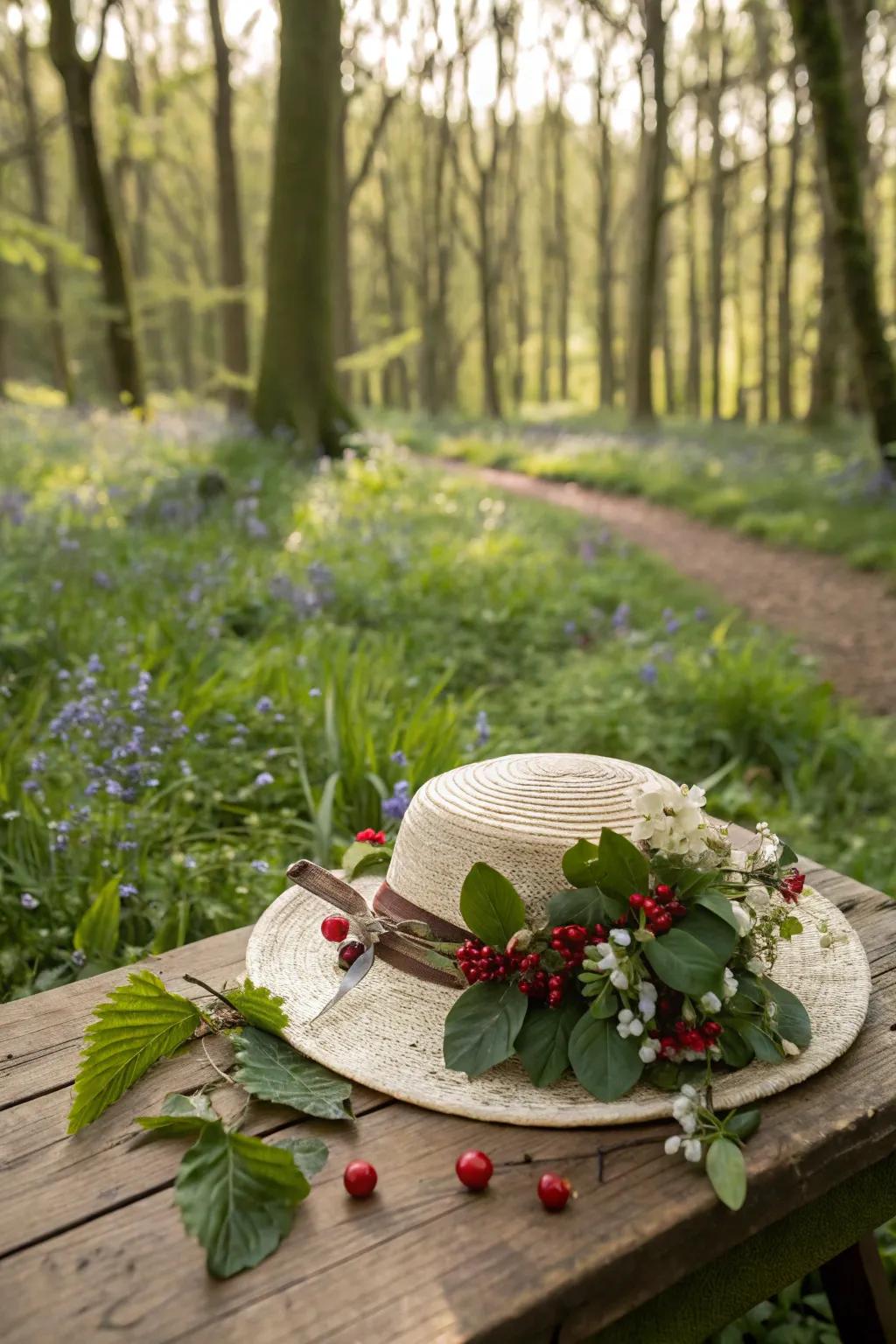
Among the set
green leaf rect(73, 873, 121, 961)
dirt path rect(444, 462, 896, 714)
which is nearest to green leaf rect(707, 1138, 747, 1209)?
green leaf rect(73, 873, 121, 961)

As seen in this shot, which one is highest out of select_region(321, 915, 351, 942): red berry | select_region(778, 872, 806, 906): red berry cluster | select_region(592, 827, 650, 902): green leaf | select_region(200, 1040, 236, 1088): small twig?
select_region(592, 827, 650, 902): green leaf

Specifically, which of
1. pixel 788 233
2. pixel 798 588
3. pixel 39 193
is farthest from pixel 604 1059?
pixel 788 233

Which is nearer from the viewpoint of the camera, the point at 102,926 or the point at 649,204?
the point at 102,926

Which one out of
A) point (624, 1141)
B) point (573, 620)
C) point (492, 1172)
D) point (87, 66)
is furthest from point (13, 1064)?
point (87, 66)

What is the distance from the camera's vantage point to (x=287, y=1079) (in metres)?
1.54

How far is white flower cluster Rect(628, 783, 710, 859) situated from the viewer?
4.93 ft

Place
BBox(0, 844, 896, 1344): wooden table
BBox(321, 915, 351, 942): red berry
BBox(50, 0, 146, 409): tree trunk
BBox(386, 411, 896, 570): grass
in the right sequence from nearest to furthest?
1. BBox(0, 844, 896, 1344): wooden table
2. BBox(321, 915, 351, 942): red berry
3. BBox(386, 411, 896, 570): grass
4. BBox(50, 0, 146, 409): tree trunk

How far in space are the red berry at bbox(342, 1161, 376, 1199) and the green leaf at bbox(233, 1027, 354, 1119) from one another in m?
0.13

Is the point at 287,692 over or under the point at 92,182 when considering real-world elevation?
under

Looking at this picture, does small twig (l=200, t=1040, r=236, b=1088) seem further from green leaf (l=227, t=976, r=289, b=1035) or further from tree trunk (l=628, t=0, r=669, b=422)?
tree trunk (l=628, t=0, r=669, b=422)

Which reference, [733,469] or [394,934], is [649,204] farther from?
[394,934]

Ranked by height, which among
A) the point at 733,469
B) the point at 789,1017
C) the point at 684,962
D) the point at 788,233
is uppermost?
the point at 788,233

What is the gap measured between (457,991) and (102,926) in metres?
1.31

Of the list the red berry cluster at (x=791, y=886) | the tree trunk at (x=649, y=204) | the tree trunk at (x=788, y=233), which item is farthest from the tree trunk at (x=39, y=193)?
the red berry cluster at (x=791, y=886)
